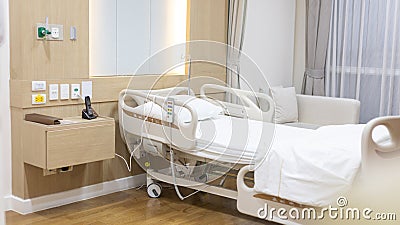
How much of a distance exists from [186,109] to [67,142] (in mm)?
836

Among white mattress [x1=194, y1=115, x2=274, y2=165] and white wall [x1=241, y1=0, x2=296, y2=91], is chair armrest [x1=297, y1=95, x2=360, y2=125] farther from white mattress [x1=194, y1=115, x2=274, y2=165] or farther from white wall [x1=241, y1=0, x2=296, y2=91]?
white mattress [x1=194, y1=115, x2=274, y2=165]

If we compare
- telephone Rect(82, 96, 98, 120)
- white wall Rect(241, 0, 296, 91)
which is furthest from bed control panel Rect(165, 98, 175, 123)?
white wall Rect(241, 0, 296, 91)

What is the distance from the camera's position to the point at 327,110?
16.2 feet

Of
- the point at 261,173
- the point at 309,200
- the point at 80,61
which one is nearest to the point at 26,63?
the point at 80,61

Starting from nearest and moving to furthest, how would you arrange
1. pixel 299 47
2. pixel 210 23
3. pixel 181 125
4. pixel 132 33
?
pixel 181 125 < pixel 132 33 < pixel 210 23 < pixel 299 47

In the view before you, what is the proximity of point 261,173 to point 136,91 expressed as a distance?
136 centimetres

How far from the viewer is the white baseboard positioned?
144 inches

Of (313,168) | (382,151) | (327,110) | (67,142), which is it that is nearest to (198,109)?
(67,142)

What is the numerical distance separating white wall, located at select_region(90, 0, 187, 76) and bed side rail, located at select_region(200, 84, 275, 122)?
0.43m

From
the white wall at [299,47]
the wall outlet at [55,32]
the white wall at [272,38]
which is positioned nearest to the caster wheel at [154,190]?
the wall outlet at [55,32]

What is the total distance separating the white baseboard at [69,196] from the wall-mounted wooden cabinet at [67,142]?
1.08ft

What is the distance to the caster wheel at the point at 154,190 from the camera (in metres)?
4.07

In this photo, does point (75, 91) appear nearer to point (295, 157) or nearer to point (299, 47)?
point (295, 157)

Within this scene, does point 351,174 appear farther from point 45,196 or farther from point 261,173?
point 45,196
